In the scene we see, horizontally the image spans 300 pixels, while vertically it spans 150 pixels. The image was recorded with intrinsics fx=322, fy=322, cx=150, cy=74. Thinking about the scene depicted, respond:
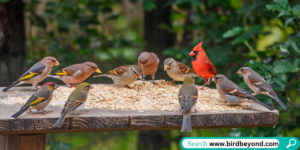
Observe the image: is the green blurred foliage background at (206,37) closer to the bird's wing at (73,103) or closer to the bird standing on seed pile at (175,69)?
the bird standing on seed pile at (175,69)

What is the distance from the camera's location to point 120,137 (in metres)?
8.36

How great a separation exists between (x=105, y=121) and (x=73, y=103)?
30 cm

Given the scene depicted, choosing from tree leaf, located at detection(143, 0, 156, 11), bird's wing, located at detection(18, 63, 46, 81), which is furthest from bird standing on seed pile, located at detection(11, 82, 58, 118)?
tree leaf, located at detection(143, 0, 156, 11)

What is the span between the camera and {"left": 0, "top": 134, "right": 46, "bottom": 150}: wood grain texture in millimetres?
2793

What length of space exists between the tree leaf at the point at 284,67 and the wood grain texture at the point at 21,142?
8.52ft

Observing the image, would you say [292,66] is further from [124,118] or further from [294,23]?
[124,118]

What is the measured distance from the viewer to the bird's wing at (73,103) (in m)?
2.53

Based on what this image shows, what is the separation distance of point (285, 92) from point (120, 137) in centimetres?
498

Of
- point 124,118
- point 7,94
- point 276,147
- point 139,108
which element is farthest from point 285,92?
point 7,94

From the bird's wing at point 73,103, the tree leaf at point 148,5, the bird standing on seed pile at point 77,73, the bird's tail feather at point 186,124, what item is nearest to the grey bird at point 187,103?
the bird's tail feather at point 186,124

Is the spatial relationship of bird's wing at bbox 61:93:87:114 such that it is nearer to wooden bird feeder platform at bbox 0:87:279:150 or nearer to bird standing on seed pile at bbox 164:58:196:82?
wooden bird feeder platform at bbox 0:87:279:150

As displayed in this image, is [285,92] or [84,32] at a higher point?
[84,32]

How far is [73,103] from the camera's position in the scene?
261cm

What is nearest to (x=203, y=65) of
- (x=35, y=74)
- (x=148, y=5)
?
(x=148, y=5)
